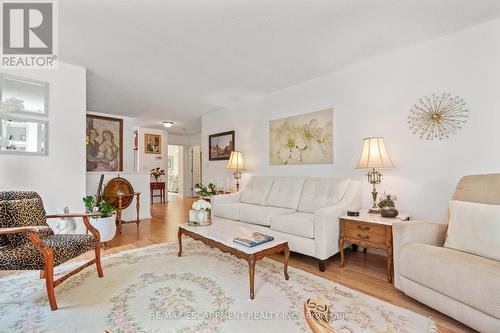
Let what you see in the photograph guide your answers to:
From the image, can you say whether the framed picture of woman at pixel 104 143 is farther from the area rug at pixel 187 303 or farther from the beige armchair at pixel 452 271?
the beige armchair at pixel 452 271

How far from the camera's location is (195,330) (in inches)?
60.2

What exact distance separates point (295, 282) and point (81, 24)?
10.2 feet

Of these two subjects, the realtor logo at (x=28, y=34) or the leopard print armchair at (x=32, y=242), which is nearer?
the leopard print armchair at (x=32, y=242)

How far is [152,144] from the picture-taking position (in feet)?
25.1

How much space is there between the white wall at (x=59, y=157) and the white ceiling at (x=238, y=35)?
12.2 inches

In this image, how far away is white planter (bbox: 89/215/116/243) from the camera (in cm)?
308

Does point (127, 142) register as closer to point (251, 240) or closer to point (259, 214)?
point (259, 214)

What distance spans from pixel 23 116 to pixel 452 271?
4283 mm

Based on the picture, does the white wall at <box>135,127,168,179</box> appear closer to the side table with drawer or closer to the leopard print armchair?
the leopard print armchair

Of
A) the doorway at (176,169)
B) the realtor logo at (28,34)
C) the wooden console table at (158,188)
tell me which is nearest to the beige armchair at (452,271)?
the realtor logo at (28,34)

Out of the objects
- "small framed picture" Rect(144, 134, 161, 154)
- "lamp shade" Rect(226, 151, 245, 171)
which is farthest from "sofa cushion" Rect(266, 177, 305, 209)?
"small framed picture" Rect(144, 134, 161, 154)

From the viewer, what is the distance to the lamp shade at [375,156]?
263 centimetres

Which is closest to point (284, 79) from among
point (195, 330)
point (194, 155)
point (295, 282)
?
point (295, 282)

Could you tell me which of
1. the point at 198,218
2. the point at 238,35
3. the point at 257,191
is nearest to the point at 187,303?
the point at 198,218
